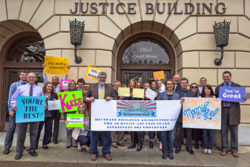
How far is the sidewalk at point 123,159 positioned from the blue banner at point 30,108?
994 mm

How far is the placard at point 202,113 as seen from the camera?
4750 millimetres

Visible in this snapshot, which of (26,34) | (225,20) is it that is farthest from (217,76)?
(26,34)

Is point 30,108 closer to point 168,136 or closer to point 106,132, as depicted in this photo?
point 106,132

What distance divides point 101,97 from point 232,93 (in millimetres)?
3610

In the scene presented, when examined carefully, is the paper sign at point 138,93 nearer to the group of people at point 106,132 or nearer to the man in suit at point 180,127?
the group of people at point 106,132

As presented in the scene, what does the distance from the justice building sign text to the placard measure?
3.64 meters

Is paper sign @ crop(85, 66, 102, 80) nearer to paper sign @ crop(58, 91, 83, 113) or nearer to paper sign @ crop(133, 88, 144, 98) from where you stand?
paper sign @ crop(58, 91, 83, 113)

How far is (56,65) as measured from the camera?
588 cm

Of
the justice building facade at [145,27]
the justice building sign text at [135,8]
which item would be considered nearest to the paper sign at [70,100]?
the justice building facade at [145,27]

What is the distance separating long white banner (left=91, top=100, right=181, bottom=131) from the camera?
4.33 m

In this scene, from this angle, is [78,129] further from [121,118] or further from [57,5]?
[57,5]

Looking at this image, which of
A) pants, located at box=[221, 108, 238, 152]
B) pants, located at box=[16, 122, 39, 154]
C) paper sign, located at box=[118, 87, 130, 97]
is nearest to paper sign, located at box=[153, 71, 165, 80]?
paper sign, located at box=[118, 87, 130, 97]

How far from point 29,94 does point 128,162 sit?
3020 millimetres

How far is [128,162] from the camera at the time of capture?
4.15 m
